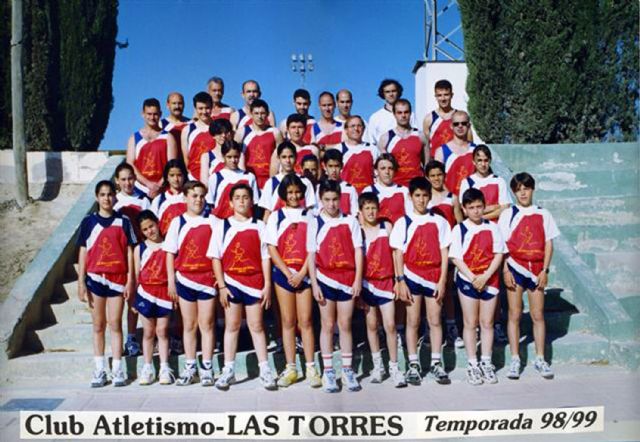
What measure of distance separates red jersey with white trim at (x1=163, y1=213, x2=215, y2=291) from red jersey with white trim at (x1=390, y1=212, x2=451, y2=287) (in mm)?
1258

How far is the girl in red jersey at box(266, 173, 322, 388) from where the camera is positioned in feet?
13.8

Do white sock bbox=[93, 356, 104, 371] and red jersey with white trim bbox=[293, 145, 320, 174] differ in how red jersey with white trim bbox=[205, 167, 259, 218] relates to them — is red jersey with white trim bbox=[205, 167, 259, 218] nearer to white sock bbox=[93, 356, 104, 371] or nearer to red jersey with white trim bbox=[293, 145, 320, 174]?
red jersey with white trim bbox=[293, 145, 320, 174]

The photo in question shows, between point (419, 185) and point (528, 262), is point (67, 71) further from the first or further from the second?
point (528, 262)

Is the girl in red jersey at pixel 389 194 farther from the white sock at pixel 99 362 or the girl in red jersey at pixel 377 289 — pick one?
the white sock at pixel 99 362

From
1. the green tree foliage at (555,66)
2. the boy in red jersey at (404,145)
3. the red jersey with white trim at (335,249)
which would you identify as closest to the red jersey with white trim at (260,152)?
the boy in red jersey at (404,145)

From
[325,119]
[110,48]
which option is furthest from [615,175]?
[110,48]

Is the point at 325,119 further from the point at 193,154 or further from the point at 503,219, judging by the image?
the point at 503,219

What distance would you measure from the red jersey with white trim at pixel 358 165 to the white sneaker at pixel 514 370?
5.66 feet

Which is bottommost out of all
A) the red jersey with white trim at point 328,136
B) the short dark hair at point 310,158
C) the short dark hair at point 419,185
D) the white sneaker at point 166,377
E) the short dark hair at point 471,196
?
the white sneaker at point 166,377

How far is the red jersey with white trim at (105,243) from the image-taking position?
428 cm

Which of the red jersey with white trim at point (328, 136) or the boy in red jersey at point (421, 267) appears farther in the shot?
the red jersey with white trim at point (328, 136)

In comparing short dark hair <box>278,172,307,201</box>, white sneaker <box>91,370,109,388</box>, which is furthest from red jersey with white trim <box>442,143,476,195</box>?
white sneaker <box>91,370,109,388</box>

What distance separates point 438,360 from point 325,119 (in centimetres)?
234

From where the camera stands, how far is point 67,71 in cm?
946
